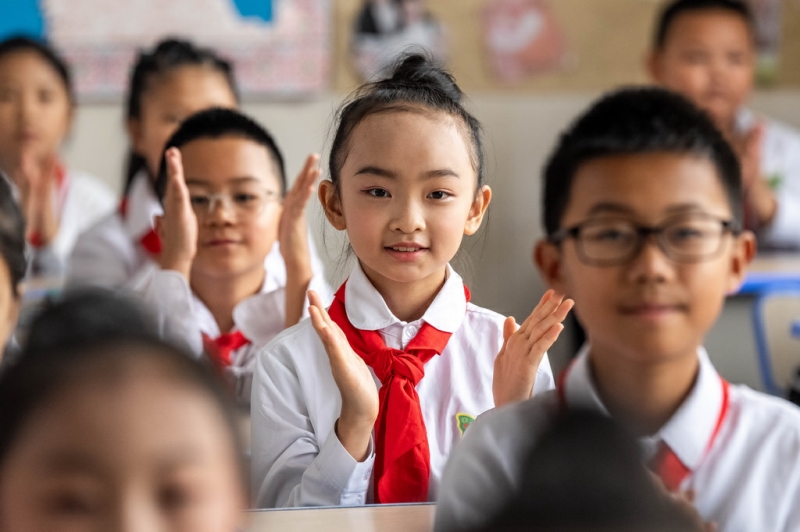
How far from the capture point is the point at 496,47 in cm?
314

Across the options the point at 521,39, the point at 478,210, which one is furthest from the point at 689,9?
the point at 478,210

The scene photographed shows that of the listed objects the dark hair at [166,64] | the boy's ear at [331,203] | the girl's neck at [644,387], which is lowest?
the girl's neck at [644,387]

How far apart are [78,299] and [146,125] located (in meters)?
1.21

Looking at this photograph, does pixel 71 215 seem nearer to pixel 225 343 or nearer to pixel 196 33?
pixel 196 33

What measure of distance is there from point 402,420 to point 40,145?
1.80 metres

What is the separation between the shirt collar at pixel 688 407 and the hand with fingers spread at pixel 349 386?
8.1 inches

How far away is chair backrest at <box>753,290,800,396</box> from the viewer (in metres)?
1.80

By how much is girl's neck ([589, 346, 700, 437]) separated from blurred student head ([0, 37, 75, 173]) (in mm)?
1906

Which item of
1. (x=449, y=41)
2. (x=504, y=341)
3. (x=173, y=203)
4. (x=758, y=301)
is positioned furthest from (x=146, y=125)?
(x=449, y=41)

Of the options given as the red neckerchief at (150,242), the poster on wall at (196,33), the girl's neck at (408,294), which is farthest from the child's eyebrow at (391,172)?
the poster on wall at (196,33)

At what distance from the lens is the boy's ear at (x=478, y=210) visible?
928 mm

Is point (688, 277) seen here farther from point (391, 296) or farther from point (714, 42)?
point (714, 42)

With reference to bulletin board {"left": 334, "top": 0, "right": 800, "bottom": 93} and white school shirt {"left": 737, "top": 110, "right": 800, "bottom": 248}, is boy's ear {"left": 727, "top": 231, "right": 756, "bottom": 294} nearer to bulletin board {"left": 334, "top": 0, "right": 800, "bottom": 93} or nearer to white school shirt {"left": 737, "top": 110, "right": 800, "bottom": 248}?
white school shirt {"left": 737, "top": 110, "right": 800, "bottom": 248}

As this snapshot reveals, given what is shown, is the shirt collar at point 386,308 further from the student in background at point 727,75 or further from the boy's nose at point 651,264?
the student in background at point 727,75
